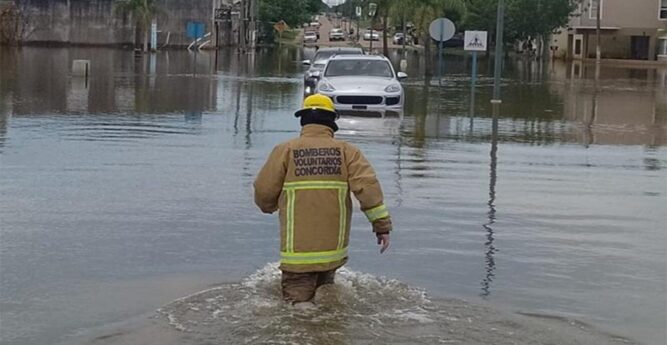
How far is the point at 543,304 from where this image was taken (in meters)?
7.64

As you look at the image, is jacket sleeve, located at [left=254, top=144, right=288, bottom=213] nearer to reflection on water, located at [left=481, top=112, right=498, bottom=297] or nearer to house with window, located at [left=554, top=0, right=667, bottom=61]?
reflection on water, located at [left=481, top=112, right=498, bottom=297]

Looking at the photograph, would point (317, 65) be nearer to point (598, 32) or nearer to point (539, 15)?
point (598, 32)

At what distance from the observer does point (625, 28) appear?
75.8 m

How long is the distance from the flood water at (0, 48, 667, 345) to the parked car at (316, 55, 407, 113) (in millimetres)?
1231

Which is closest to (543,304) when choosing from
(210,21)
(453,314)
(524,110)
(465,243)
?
(453,314)

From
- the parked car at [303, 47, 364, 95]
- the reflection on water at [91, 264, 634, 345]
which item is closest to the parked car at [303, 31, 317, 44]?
the parked car at [303, 47, 364, 95]

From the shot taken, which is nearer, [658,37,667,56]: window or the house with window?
[658,37,667,56]: window

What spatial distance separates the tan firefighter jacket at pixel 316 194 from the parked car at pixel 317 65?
1689cm

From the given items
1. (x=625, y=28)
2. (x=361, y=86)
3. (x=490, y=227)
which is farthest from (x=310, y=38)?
(x=490, y=227)

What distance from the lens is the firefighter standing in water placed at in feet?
21.9

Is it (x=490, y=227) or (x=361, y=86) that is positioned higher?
(x=361, y=86)

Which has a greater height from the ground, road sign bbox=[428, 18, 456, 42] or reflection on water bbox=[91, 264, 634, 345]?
road sign bbox=[428, 18, 456, 42]

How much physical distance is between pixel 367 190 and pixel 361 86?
15.2 meters

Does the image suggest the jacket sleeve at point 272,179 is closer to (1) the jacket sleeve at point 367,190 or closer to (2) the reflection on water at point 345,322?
→ (1) the jacket sleeve at point 367,190
